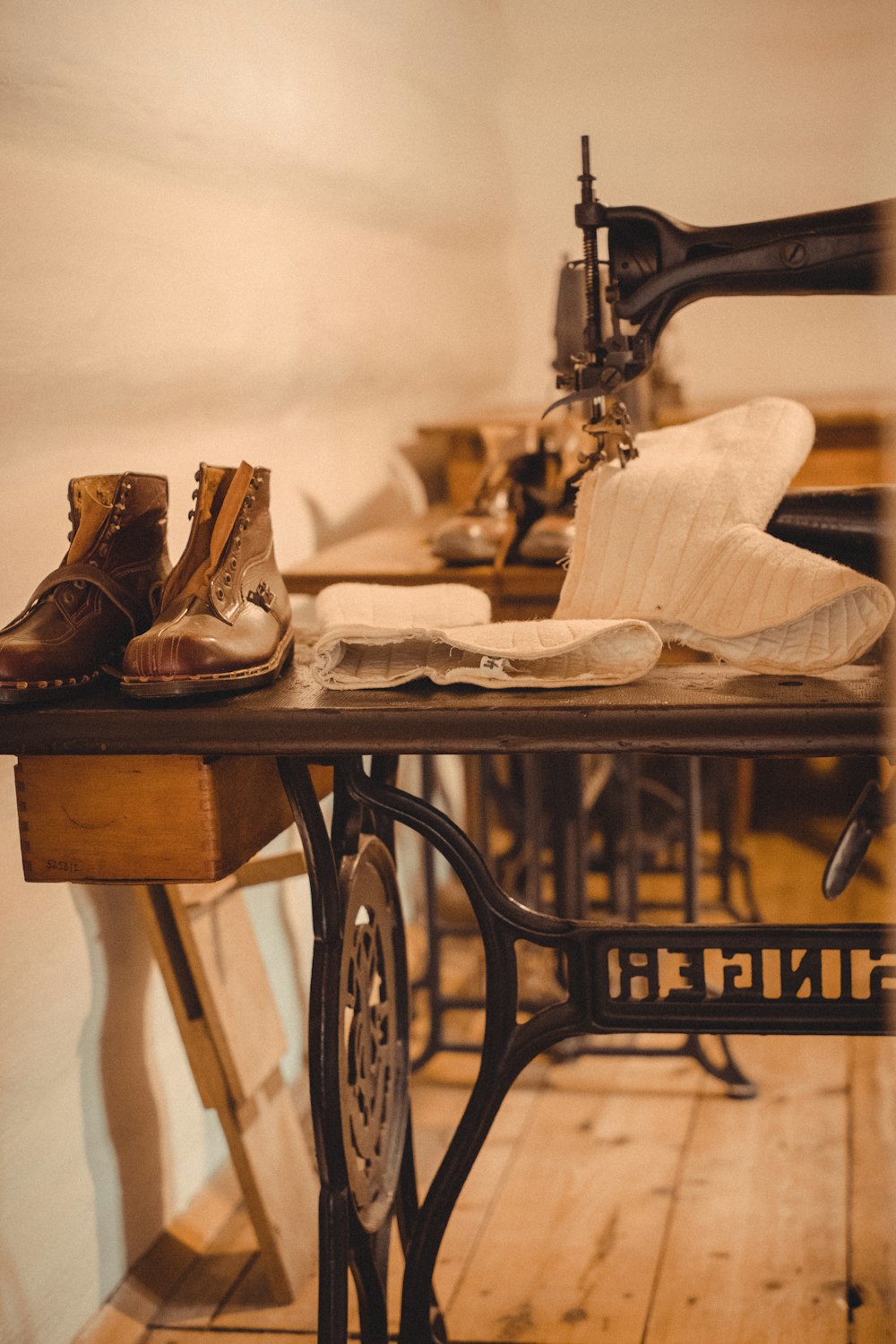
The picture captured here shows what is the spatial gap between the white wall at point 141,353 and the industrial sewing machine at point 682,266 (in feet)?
2.37

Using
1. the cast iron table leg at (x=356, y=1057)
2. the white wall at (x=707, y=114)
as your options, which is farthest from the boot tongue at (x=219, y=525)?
the white wall at (x=707, y=114)

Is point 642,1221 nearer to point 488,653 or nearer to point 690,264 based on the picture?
point 488,653

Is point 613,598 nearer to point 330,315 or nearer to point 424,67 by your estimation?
point 330,315

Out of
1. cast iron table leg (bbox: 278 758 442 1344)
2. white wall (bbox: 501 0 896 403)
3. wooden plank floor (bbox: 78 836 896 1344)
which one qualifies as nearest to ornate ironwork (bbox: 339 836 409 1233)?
cast iron table leg (bbox: 278 758 442 1344)

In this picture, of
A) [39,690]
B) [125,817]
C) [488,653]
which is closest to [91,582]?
[39,690]

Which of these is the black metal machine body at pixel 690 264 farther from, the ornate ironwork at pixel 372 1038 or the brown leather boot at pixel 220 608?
the ornate ironwork at pixel 372 1038

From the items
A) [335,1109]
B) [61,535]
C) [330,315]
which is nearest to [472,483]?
[330,315]

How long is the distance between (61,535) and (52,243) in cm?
38

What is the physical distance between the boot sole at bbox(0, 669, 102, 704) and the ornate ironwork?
0.38 meters

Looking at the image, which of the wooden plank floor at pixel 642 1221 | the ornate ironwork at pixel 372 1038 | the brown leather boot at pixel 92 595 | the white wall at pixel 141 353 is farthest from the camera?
the wooden plank floor at pixel 642 1221

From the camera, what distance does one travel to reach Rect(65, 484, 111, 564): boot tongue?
140 cm

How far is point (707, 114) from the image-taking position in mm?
3904

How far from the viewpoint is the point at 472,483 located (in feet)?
10.5

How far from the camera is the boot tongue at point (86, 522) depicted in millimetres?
1398
